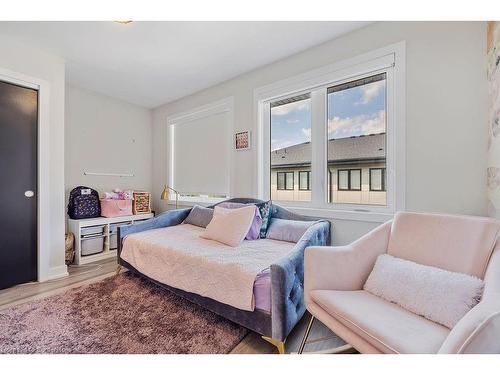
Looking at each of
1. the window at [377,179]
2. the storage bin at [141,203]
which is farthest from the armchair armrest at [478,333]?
the storage bin at [141,203]

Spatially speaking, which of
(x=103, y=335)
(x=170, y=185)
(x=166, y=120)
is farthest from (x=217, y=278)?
(x=166, y=120)

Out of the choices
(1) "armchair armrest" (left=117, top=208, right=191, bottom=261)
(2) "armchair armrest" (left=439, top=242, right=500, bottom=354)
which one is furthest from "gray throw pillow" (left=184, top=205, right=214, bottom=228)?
(2) "armchair armrest" (left=439, top=242, right=500, bottom=354)

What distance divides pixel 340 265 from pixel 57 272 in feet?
9.70

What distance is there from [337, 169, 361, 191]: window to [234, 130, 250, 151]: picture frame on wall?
1154 mm

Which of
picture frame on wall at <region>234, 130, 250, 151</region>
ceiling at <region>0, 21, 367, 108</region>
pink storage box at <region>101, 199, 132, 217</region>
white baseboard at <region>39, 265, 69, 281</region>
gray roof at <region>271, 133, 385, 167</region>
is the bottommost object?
white baseboard at <region>39, 265, 69, 281</region>

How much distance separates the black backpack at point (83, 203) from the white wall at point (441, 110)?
320 cm

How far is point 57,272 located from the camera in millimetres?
2580

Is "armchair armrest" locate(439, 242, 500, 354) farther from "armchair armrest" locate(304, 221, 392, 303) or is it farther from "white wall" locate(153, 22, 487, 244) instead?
"white wall" locate(153, 22, 487, 244)

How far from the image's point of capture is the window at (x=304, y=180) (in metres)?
2.53

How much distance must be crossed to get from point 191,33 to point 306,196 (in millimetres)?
1942

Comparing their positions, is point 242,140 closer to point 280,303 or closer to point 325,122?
point 325,122

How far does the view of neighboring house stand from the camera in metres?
2.13

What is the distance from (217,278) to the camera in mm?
1667
